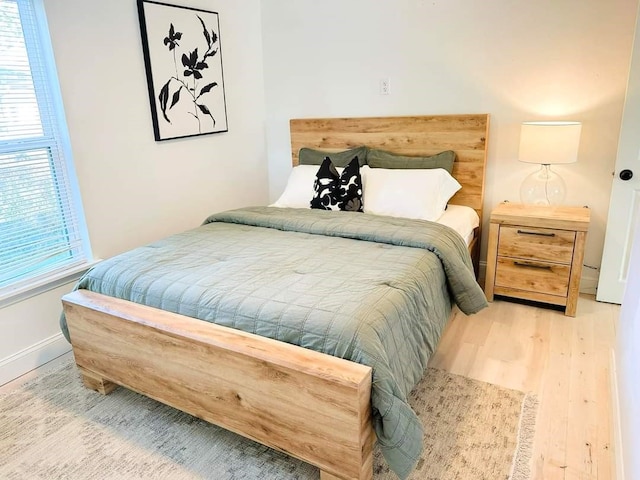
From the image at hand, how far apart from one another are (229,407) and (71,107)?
1878mm

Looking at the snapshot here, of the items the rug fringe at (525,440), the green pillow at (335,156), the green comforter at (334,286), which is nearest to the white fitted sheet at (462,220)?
the green comforter at (334,286)

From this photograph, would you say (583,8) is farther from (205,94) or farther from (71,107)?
(71,107)

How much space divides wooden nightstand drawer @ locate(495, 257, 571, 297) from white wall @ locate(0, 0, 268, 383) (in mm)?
2161

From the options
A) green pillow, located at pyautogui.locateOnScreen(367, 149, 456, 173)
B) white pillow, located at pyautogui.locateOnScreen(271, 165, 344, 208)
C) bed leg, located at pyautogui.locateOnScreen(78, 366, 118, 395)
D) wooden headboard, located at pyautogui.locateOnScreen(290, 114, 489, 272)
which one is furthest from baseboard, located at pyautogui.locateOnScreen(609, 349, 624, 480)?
bed leg, located at pyautogui.locateOnScreen(78, 366, 118, 395)

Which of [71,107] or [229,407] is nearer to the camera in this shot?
[229,407]

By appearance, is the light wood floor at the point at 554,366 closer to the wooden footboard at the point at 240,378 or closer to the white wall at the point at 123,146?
the wooden footboard at the point at 240,378

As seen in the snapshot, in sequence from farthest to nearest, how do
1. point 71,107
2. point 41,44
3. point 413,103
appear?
point 413,103 < point 71,107 < point 41,44

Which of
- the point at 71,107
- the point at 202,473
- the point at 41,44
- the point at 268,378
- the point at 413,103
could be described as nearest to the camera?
the point at 268,378

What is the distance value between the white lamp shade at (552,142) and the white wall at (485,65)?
0.29 meters

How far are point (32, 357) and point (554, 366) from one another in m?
2.73

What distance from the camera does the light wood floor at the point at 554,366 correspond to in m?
1.69

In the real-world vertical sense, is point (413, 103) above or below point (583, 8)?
below

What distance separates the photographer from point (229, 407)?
1.68 m

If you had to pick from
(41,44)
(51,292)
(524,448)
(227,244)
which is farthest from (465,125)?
(51,292)
